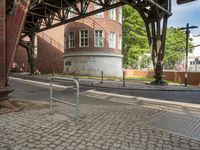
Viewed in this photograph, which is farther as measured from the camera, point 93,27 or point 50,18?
point 93,27

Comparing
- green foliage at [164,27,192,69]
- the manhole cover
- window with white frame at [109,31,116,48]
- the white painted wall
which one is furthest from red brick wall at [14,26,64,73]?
the manhole cover

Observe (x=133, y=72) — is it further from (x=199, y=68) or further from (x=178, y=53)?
(x=178, y=53)

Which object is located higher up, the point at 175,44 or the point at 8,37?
the point at 175,44

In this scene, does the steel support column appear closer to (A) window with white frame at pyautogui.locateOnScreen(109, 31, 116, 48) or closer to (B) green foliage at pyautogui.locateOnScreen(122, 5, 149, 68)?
(A) window with white frame at pyautogui.locateOnScreen(109, 31, 116, 48)

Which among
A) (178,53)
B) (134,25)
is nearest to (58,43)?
(134,25)

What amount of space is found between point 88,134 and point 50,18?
884 inches

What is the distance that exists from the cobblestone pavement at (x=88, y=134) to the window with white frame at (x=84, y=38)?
87.3 ft

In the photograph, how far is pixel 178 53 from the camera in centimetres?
6438

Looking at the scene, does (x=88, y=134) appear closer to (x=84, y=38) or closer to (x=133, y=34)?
(x=84, y=38)

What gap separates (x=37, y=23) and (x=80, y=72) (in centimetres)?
831

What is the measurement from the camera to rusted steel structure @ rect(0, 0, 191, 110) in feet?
26.6

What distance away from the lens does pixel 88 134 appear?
5.69 metres

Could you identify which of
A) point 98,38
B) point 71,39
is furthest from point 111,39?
point 71,39

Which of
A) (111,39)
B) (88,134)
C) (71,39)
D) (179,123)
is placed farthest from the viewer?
(71,39)
